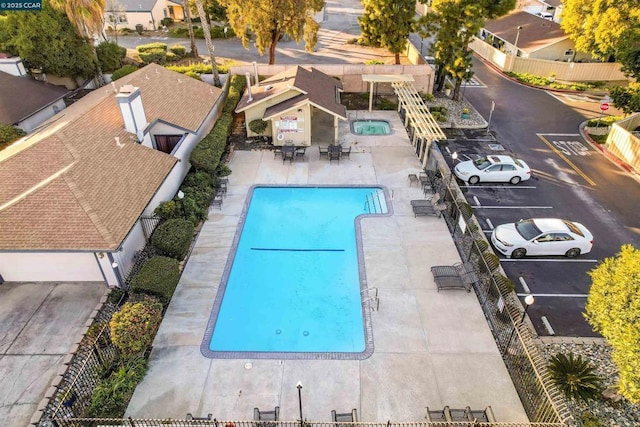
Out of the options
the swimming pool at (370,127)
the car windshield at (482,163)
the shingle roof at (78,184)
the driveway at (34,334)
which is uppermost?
the shingle roof at (78,184)

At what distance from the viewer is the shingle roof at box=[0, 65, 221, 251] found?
1427cm

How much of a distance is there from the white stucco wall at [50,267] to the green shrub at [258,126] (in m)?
14.8

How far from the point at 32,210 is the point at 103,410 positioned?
26.3ft

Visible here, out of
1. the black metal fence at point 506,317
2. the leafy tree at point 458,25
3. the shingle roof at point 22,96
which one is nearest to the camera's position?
the black metal fence at point 506,317

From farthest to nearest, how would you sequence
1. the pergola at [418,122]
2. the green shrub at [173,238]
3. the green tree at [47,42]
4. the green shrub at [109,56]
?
the green shrub at [109,56] → the green tree at [47,42] → the pergola at [418,122] → the green shrub at [173,238]

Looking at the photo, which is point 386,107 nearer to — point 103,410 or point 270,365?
point 270,365

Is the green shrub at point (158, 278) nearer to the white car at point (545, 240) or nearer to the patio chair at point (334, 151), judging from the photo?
the patio chair at point (334, 151)

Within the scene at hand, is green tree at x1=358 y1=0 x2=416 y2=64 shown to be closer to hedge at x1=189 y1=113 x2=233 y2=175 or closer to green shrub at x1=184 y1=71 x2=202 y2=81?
green shrub at x1=184 y1=71 x2=202 y2=81

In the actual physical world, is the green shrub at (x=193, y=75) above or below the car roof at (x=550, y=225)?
above

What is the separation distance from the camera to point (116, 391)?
39.1 feet

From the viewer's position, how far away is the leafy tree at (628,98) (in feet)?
86.8

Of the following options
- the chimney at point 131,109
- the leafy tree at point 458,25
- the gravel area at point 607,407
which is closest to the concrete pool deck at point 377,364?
the gravel area at point 607,407

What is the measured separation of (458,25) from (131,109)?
25328 millimetres

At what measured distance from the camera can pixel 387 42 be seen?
35844 millimetres
